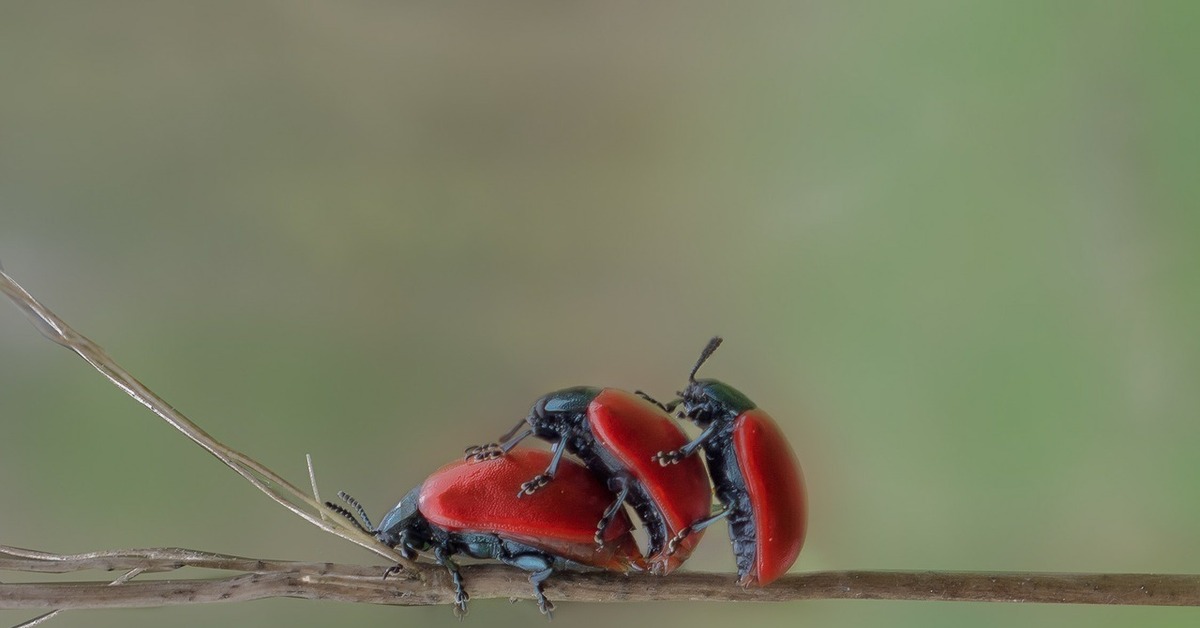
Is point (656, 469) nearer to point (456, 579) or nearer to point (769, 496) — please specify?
point (769, 496)

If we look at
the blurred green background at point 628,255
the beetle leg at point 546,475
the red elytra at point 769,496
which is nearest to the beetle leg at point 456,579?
the beetle leg at point 546,475

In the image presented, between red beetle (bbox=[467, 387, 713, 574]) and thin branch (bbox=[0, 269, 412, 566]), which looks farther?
red beetle (bbox=[467, 387, 713, 574])

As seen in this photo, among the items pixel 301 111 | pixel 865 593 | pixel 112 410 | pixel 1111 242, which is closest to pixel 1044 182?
pixel 1111 242

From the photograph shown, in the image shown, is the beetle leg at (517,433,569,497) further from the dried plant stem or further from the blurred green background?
the blurred green background

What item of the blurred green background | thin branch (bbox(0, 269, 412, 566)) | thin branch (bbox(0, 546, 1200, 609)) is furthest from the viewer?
the blurred green background

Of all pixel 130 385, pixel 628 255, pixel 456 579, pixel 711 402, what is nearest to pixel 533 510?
pixel 456 579

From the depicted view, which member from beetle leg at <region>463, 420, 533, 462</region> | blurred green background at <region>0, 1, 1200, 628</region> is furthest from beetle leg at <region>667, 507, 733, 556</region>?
blurred green background at <region>0, 1, 1200, 628</region>

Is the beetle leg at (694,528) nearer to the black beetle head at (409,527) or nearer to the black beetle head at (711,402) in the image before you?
the black beetle head at (711,402)
